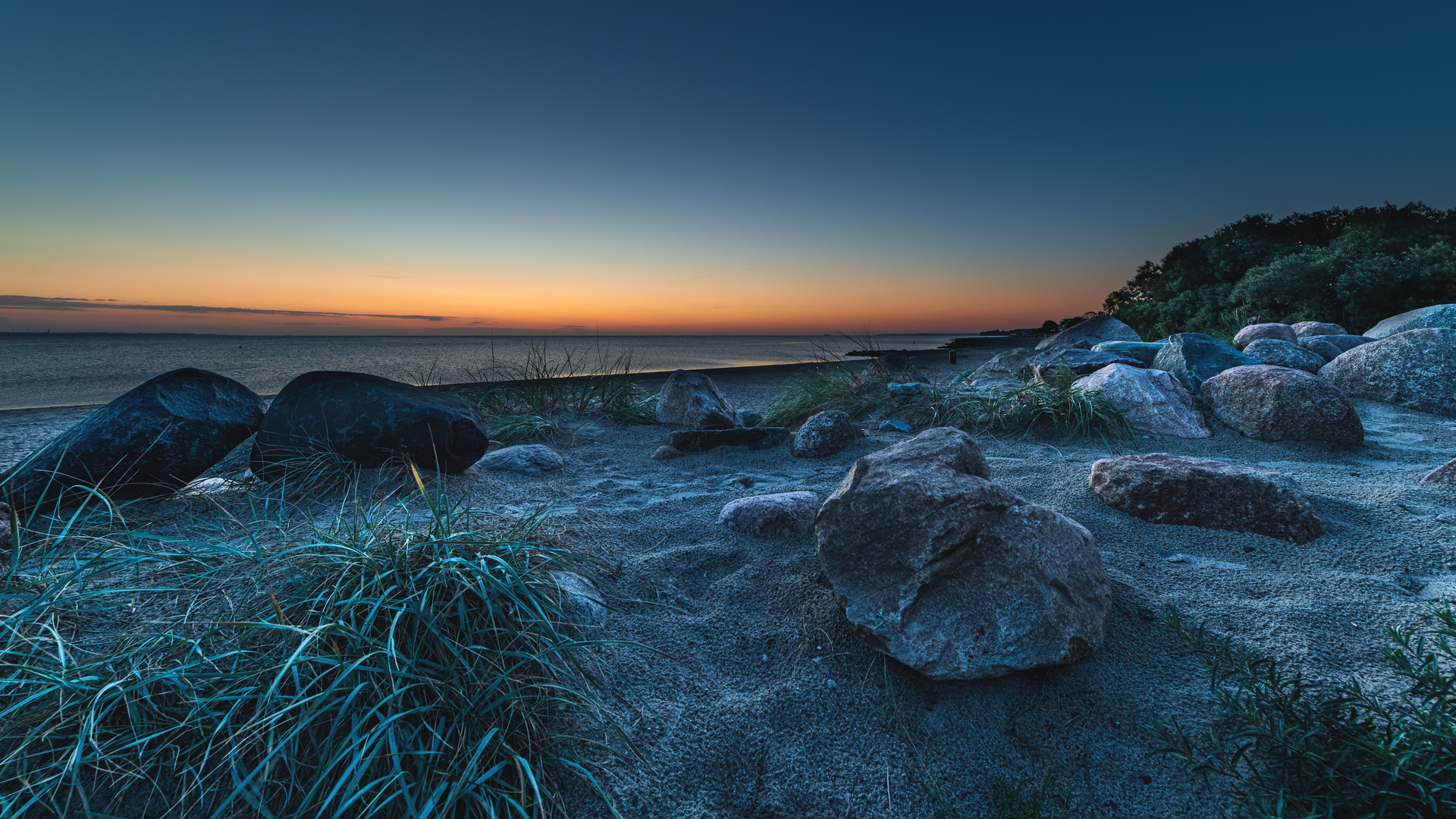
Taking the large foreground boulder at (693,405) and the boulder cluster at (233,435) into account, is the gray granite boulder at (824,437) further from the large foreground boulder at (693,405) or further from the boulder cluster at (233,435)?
the boulder cluster at (233,435)

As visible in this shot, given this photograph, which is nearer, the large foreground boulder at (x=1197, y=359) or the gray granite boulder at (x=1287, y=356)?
the large foreground boulder at (x=1197, y=359)

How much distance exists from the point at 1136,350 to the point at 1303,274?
8.89 metres

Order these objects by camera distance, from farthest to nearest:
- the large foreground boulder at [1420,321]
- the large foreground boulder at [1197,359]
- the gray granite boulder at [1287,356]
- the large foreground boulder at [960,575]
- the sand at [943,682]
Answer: the large foreground boulder at [1420,321], the gray granite boulder at [1287,356], the large foreground boulder at [1197,359], the large foreground boulder at [960,575], the sand at [943,682]

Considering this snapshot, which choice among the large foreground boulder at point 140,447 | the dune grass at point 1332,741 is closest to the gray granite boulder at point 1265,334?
the dune grass at point 1332,741

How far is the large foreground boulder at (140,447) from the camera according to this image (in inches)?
109

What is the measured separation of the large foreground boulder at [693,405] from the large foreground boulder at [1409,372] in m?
5.59

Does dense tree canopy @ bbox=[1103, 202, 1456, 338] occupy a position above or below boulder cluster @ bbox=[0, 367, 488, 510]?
above

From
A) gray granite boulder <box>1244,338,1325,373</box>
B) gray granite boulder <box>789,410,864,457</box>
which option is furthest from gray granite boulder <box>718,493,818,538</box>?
gray granite boulder <box>1244,338,1325,373</box>

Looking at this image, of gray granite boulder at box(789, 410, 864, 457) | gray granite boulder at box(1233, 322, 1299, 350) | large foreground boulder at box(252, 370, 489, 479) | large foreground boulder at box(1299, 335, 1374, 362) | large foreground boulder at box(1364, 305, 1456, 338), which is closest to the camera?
large foreground boulder at box(252, 370, 489, 479)

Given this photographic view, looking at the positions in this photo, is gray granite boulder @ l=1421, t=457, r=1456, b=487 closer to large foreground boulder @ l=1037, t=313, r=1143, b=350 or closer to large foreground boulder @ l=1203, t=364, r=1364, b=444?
large foreground boulder @ l=1203, t=364, r=1364, b=444

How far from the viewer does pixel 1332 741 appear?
119 centimetres

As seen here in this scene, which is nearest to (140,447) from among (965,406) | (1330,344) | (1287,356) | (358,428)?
(358,428)

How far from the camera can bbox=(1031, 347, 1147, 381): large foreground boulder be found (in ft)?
17.1

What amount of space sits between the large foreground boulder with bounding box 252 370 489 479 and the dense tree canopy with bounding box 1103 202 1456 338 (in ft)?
45.2
